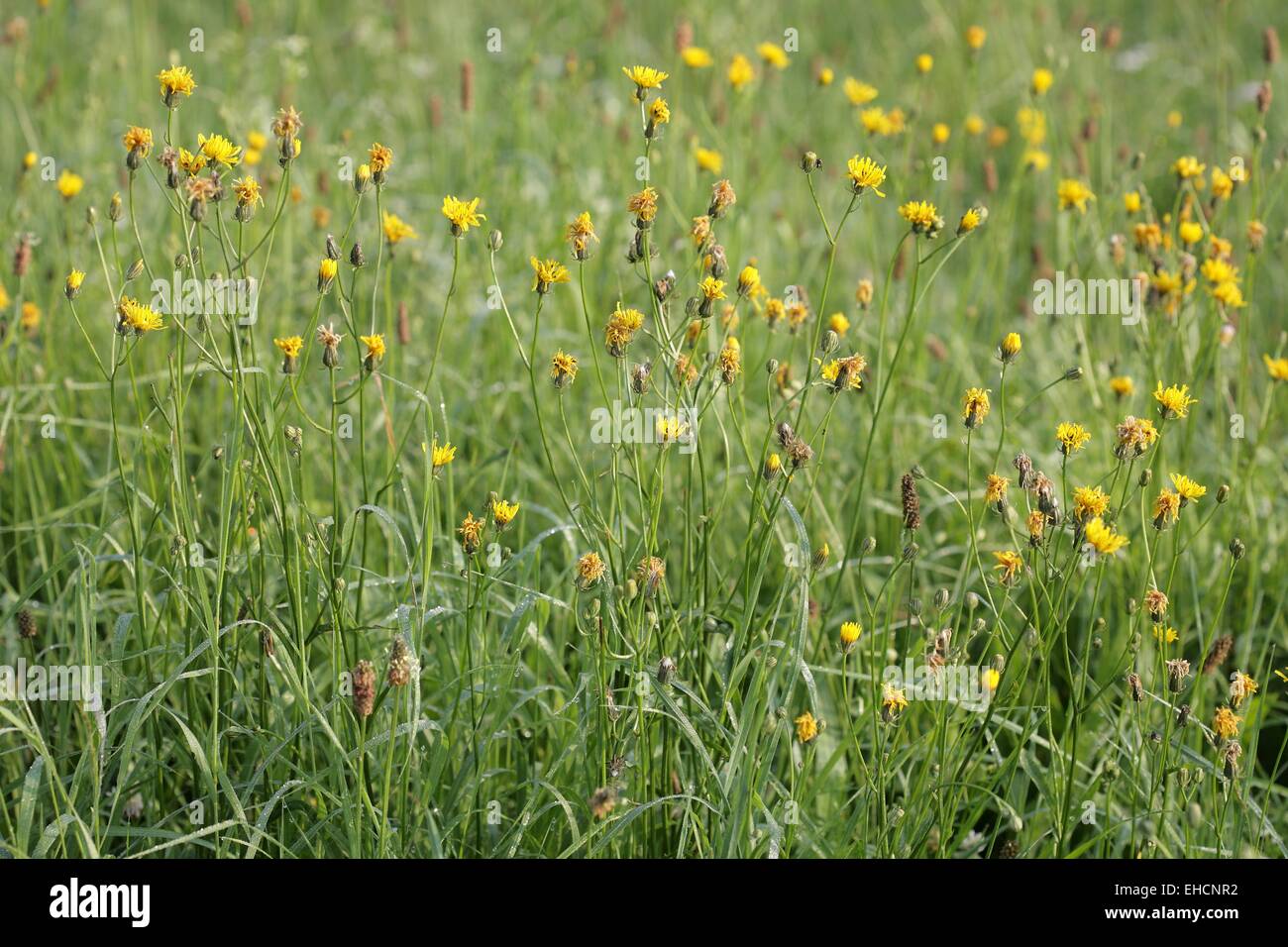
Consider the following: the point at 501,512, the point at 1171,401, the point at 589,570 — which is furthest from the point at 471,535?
the point at 1171,401

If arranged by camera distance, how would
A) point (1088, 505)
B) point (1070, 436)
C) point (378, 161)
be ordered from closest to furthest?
1. point (1088, 505)
2. point (1070, 436)
3. point (378, 161)

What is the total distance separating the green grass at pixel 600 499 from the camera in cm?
204

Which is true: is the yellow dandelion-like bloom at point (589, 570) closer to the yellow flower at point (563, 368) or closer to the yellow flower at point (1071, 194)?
the yellow flower at point (563, 368)

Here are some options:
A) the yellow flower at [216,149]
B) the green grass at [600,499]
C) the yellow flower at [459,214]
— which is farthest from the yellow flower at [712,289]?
the yellow flower at [216,149]

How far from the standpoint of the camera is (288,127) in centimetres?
210

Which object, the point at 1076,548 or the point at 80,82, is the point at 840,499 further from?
the point at 80,82

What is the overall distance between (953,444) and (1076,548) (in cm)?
145

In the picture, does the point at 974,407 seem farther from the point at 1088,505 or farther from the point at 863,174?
the point at 863,174

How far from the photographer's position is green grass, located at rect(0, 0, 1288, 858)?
2041mm

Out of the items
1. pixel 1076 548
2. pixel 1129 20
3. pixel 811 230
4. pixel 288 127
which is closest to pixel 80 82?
pixel 811 230

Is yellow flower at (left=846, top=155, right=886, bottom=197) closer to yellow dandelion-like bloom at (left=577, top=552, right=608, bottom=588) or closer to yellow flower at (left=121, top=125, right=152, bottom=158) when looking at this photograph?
yellow dandelion-like bloom at (left=577, top=552, right=608, bottom=588)

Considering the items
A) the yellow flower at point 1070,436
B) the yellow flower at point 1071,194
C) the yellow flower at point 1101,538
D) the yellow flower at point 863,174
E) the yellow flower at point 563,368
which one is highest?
the yellow flower at point 1071,194

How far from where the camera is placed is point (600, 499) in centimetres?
287

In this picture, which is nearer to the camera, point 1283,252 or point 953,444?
point 953,444
